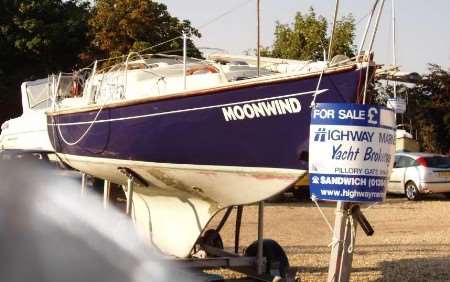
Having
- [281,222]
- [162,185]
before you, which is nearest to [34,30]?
[281,222]

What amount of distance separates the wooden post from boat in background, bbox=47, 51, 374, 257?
652mm

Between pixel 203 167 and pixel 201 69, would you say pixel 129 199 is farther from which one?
pixel 201 69

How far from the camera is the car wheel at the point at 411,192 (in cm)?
2045

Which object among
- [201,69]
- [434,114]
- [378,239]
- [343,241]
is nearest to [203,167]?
[201,69]

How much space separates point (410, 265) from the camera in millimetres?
8984

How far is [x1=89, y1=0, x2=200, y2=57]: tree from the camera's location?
951 inches

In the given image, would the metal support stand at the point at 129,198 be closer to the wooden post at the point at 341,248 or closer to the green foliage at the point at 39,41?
the wooden post at the point at 341,248

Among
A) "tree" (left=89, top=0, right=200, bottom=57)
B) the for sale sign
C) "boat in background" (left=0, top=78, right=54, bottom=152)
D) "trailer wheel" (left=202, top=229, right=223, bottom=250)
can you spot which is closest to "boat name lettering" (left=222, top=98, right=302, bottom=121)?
the for sale sign

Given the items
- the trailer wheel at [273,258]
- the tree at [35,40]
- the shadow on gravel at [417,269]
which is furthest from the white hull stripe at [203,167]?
the tree at [35,40]

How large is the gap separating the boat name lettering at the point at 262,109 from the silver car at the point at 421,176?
1452 cm

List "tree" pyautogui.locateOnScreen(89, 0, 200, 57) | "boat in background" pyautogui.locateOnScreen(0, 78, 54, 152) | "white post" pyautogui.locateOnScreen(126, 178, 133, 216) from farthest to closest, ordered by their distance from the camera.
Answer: "tree" pyautogui.locateOnScreen(89, 0, 200, 57)
"boat in background" pyautogui.locateOnScreen(0, 78, 54, 152)
"white post" pyautogui.locateOnScreen(126, 178, 133, 216)

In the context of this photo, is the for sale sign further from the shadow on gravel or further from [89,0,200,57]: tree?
[89,0,200,57]: tree

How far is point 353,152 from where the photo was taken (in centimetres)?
542

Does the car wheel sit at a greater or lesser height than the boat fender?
lesser
